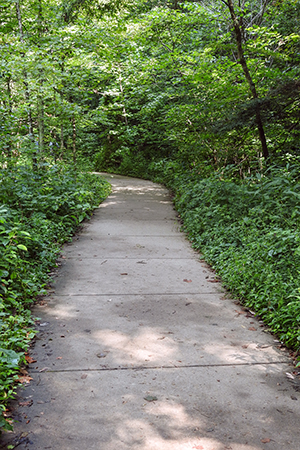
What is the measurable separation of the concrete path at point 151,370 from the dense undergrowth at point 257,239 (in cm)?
25

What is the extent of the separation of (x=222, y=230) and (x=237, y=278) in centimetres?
182

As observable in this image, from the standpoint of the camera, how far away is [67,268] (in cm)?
591

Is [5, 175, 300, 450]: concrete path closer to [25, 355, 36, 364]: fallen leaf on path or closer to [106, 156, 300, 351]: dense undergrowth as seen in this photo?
[25, 355, 36, 364]: fallen leaf on path

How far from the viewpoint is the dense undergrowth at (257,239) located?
4160mm

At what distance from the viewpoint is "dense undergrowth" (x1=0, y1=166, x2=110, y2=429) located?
3.26 m

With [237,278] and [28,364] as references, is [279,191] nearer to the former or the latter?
[237,278]

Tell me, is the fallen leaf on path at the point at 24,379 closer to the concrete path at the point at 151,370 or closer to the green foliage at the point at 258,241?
the concrete path at the point at 151,370

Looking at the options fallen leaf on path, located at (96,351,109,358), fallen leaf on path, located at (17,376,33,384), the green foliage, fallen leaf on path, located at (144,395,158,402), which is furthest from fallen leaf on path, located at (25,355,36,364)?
the green foliage

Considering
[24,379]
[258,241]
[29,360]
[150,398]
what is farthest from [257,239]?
[24,379]

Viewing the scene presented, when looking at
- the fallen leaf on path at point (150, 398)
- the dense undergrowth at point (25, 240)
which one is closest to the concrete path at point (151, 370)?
the fallen leaf on path at point (150, 398)

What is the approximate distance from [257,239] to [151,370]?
2979mm

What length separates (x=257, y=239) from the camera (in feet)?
18.3

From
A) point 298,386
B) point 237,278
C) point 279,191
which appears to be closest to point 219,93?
point 279,191

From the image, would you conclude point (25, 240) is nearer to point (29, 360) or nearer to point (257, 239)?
point (29, 360)
